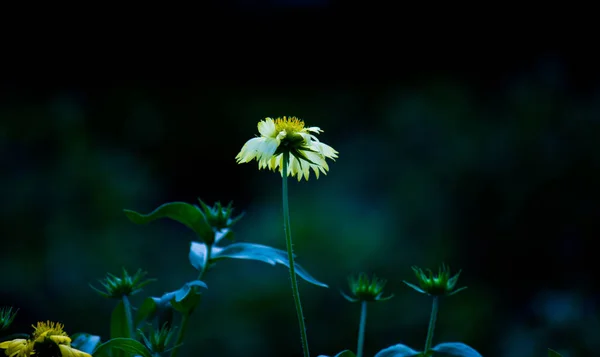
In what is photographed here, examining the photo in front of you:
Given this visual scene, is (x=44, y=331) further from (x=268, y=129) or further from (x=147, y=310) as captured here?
(x=268, y=129)

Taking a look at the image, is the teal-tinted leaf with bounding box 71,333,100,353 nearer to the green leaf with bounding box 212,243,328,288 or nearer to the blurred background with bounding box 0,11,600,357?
the green leaf with bounding box 212,243,328,288

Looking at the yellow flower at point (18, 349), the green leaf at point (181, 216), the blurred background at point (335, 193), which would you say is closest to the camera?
the yellow flower at point (18, 349)

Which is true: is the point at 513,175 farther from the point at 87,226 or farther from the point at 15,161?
the point at 15,161

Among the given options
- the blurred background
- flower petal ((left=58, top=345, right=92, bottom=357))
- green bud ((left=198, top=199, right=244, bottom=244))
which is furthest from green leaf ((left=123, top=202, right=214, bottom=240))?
the blurred background

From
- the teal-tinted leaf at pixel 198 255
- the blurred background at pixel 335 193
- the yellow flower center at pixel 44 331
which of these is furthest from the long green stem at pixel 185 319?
the blurred background at pixel 335 193

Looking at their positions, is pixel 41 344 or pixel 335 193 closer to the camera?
pixel 41 344

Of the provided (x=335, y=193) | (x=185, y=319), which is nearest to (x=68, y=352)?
(x=185, y=319)

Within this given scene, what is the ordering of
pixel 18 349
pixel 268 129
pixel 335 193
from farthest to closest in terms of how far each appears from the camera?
1. pixel 335 193
2. pixel 268 129
3. pixel 18 349

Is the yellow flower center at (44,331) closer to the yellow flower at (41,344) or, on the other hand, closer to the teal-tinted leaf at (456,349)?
the yellow flower at (41,344)
